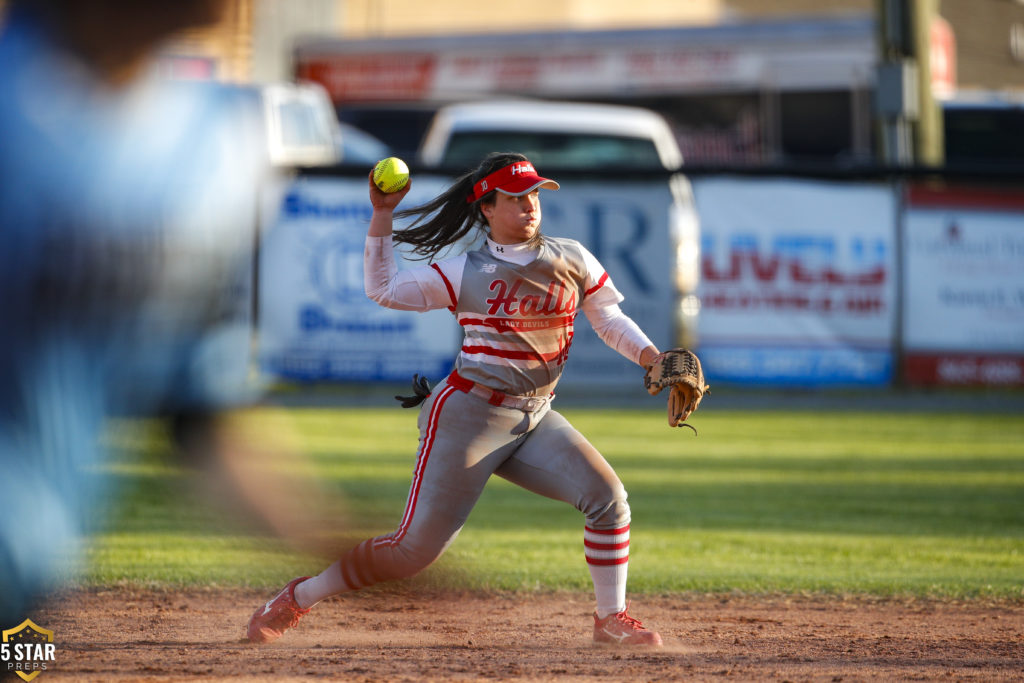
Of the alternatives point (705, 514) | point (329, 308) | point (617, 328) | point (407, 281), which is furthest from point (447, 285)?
point (329, 308)

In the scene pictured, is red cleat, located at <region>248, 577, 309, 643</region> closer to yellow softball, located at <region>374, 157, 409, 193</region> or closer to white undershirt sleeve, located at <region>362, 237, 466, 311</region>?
white undershirt sleeve, located at <region>362, 237, 466, 311</region>

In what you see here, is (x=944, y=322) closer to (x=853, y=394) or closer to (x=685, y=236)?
(x=853, y=394)

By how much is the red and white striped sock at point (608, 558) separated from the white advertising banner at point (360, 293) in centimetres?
856

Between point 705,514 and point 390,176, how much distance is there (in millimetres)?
4522

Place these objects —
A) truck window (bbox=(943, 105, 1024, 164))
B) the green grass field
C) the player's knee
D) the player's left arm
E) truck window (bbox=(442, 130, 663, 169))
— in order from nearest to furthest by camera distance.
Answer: the player's knee → the player's left arm → the green grass field → truck window (bbox=(442, 130, 663, 169)) → truck window (bbox=(943, 105, 1024, 164))

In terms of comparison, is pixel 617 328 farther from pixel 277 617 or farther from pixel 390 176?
pixel 277 617

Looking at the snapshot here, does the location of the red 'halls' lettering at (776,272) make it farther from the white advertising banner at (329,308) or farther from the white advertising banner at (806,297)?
the white advertising banner at (329,308)

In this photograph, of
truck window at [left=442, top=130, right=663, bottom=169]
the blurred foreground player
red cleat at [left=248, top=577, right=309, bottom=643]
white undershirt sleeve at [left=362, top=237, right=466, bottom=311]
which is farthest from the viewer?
truck window at [left=442, top=130, right=663, bottom=169]

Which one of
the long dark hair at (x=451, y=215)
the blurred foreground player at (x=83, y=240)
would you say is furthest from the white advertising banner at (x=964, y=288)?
the blurred foreground player at (x=83, y=240)

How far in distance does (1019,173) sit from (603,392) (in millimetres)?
4651

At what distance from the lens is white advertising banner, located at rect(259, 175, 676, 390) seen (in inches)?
534

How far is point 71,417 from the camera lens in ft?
11.4

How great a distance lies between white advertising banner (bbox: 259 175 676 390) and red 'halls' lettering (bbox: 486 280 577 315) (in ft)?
28.5

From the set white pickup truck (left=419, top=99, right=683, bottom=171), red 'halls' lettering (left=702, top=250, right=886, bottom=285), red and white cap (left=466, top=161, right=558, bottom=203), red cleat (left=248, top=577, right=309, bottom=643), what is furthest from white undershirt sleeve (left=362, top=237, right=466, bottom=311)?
white pickup truck (left=419, top=99, right=683, bottom=171)
